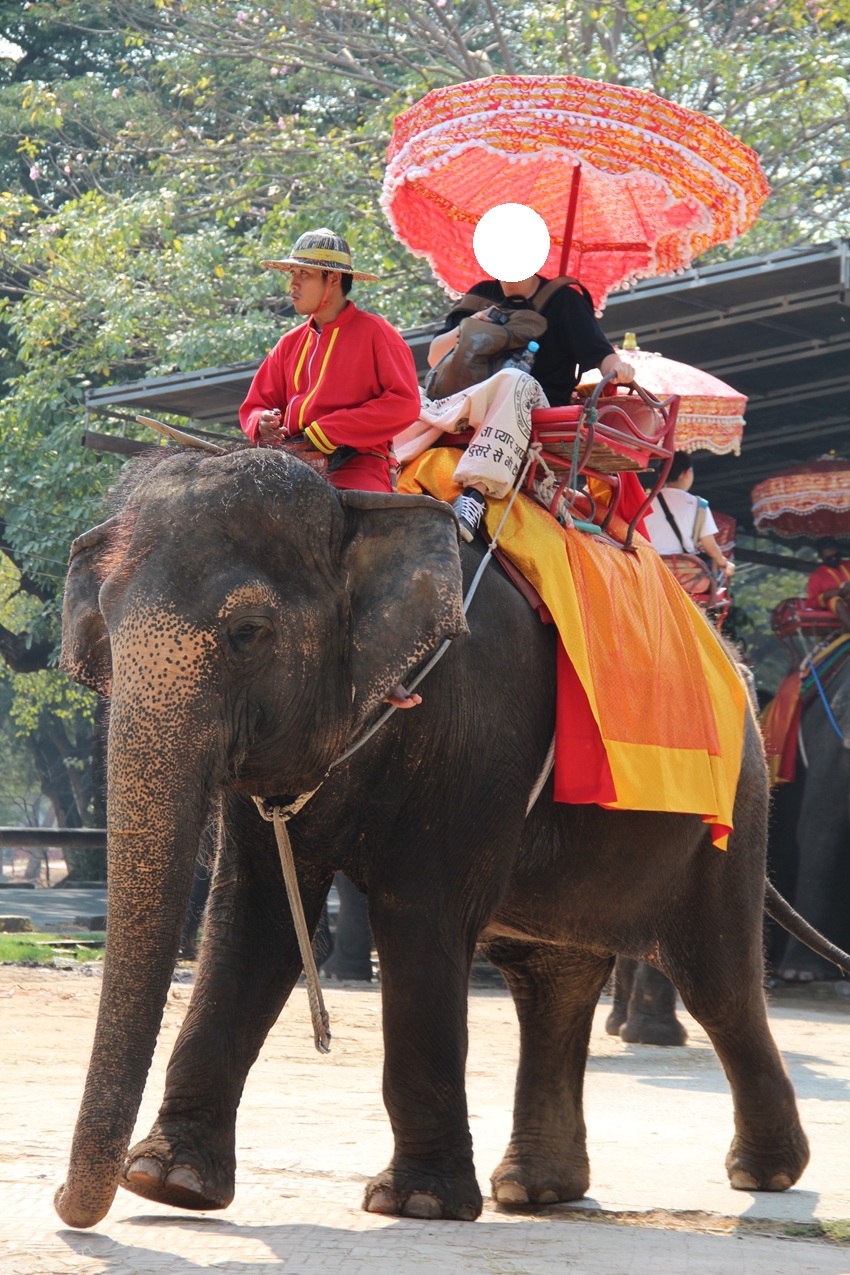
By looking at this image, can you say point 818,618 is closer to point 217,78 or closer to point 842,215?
point 842,215

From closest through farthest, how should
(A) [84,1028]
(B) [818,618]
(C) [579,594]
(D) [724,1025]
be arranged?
(C) [579,594] → (D) [724,1025] → (A) [84,1028] → (B) [818,618]

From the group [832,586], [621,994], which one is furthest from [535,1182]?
[832,586]

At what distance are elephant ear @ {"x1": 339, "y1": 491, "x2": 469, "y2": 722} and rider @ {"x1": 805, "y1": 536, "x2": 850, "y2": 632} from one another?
7434 mm

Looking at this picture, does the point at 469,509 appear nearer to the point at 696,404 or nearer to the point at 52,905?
the point at 696,404

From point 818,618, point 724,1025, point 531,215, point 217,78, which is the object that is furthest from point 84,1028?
point 217,78

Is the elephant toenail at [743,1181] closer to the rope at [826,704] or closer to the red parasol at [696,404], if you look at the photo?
the red parasol at [696,404]

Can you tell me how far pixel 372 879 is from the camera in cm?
402

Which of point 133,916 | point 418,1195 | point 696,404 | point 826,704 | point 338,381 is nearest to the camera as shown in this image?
point 133,916

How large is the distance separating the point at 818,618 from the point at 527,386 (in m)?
6.83

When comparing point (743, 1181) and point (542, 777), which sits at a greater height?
point (542, 777)

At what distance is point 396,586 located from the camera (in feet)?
12.4

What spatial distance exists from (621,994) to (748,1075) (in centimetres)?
419

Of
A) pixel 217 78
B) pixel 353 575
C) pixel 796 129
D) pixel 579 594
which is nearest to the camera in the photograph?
pixel 353 575

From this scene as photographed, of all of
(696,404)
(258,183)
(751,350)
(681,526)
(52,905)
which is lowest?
(52,905)
